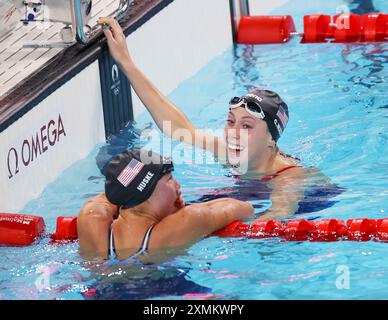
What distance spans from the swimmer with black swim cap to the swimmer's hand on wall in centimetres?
171

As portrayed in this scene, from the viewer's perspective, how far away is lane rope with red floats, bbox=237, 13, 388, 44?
Result: 8461 millimetres

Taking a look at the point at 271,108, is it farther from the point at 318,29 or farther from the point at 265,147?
the point at 318,29

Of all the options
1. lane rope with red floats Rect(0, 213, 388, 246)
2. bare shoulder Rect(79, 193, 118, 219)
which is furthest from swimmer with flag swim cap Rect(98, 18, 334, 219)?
bare shoulder Rect(79, 193, 118, 219)

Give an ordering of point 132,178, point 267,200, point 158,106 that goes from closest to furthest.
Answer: point 132,178
point 267,200
point 158,106

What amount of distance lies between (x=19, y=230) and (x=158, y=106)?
53.0 inches

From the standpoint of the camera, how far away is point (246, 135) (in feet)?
19.0

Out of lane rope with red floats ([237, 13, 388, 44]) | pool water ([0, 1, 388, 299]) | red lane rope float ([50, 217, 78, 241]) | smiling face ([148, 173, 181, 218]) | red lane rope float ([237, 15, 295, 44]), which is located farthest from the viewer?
red lane rope float ([237, 15, 295, 44])

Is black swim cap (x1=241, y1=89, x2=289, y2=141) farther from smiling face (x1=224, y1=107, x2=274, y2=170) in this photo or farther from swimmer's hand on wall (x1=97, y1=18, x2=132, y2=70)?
swimmer's hand on wall (x1=97, y1=18, x2=132, y2=70)

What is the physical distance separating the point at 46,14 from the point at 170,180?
93.5 inches

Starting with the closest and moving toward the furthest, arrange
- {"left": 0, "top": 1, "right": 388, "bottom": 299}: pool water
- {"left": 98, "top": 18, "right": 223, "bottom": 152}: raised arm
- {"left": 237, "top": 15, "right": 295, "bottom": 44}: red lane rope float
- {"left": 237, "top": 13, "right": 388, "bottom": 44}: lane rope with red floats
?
{"left": 0, "top": 1, "right": 388, "bottom": 299}: pool water < {"left": 98, "top": 18, "right": 223, "bottom": 152}: raised arm < {"left": 237, "top": 13, "right": 388, "bottom": 44}: lane rope with red floats < {"left": 237, "top": 15, "right": 295, "bottom": 44}: red lane rope float

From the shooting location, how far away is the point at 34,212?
236 inches

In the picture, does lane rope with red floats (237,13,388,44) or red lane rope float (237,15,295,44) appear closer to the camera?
lane rope with red floats (237,13,388,44)

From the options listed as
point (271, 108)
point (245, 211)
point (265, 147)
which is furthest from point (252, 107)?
point (245, 211)

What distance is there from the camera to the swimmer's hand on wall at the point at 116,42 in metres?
6.49
